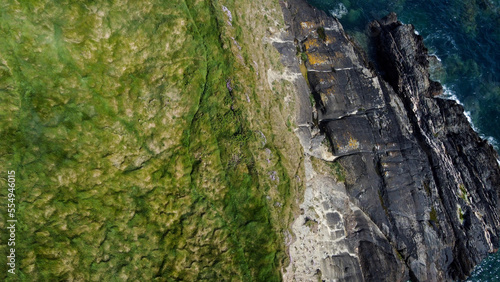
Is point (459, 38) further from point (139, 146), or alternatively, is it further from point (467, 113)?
point (139, 146)

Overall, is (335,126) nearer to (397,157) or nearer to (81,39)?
(397,157)

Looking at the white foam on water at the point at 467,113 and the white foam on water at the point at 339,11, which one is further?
the white foam on water at the point at 339,11

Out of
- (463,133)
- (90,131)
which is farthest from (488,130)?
(90,131)

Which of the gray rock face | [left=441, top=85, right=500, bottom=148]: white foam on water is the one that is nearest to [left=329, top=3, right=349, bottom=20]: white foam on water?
the gray rock face

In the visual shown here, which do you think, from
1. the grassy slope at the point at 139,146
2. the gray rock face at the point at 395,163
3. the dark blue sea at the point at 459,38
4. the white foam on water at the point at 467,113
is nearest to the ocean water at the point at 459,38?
the dark blue sea at the point at 459,38

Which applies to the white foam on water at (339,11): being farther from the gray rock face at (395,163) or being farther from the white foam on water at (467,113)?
the white foam on water at (467,113)
